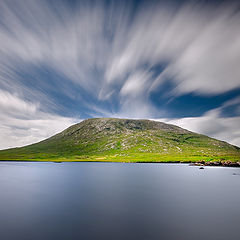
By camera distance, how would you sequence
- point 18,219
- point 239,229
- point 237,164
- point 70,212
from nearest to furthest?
point 239,229 → point 18,219 → point 70,212 → point 237,164

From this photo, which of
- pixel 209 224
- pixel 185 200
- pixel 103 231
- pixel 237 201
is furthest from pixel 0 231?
pixel 237 201

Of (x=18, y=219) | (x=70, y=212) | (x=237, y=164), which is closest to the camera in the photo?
(x=18, y=219)

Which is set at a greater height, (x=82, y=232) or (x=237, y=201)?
(x=237, y=201)

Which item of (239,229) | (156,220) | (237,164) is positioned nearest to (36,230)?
(156,220)

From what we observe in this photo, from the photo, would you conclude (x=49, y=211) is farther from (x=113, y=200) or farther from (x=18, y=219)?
(x=113, y=200)

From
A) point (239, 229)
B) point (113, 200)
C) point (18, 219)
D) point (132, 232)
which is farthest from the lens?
point (113, 200)

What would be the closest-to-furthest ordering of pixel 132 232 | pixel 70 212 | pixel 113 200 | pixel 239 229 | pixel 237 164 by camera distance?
pixel 132 232 < pixel 239 229 < pixel 70 212 < pixel 113 200 < pixel 237 164

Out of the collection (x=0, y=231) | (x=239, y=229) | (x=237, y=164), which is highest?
(x=237, y=164)

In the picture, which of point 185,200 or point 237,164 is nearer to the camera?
point 185,200

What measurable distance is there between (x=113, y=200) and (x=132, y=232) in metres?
14.1

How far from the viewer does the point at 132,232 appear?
1750cm

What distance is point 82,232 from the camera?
17516mm

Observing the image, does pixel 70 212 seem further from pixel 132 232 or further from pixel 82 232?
pixel 132 232

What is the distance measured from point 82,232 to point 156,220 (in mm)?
9821
